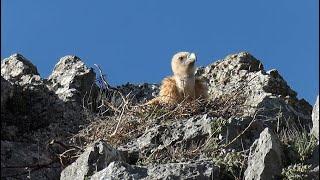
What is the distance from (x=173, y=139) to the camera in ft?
36.3

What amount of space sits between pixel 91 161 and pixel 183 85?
16.3ft

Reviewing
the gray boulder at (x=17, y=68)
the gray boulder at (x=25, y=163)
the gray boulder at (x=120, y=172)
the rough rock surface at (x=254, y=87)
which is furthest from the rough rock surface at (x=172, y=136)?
the gray boulder at (x=17, y=68)

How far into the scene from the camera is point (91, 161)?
33.0ft

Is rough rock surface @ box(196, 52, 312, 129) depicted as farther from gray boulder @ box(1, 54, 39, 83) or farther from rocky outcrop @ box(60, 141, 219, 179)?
gray boulder @ box(1, 54, 39, 83)

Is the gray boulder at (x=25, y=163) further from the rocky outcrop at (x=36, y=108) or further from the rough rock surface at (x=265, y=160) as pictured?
the rough rock surface at (x=265, y=160)

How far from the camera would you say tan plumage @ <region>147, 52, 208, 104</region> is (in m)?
14.5

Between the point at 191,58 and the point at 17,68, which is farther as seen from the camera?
the point at 191,58

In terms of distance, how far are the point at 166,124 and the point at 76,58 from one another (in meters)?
4.01

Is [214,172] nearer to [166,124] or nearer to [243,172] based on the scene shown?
[243,172]

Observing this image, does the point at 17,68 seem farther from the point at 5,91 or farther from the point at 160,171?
the point at 160,171

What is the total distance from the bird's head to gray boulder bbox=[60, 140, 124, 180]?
5015mm

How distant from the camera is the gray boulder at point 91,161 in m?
9.99

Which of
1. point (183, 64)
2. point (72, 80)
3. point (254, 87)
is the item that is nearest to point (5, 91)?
point (72, 80)

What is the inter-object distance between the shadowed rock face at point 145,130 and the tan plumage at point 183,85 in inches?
11.7
